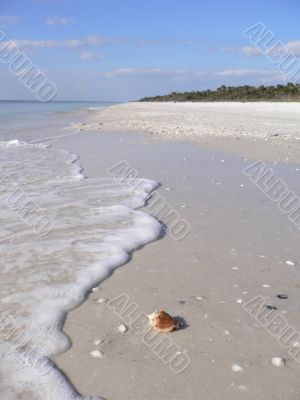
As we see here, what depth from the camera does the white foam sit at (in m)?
2.32

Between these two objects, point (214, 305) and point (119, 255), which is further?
point (119, 255)

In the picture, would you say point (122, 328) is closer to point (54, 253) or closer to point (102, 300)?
point (102, 300)

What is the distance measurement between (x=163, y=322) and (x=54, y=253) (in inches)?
57.9

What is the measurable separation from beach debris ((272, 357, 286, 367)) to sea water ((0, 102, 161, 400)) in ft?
3.18

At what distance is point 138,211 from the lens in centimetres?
508

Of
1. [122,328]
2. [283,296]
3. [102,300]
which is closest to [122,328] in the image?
[122,328]

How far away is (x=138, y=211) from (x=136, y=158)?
12.5ft

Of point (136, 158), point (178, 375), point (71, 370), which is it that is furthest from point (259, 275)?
point (136, 158)

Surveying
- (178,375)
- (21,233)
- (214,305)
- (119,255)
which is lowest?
(21,233)

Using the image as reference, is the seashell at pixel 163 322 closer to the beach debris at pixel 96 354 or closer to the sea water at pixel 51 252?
the beach debris at pixel 96 354

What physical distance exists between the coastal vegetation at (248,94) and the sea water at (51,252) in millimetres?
31481

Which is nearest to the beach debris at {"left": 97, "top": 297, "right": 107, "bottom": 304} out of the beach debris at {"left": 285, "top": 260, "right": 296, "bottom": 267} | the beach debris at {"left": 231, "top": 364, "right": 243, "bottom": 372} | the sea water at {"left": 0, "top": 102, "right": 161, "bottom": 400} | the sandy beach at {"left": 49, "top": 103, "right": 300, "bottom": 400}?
the sandy beach at {"left": 49, "top": 103, "right": 300, "bottom": 400}

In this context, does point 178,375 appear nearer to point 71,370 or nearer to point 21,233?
point 71,370

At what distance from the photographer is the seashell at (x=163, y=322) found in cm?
260
